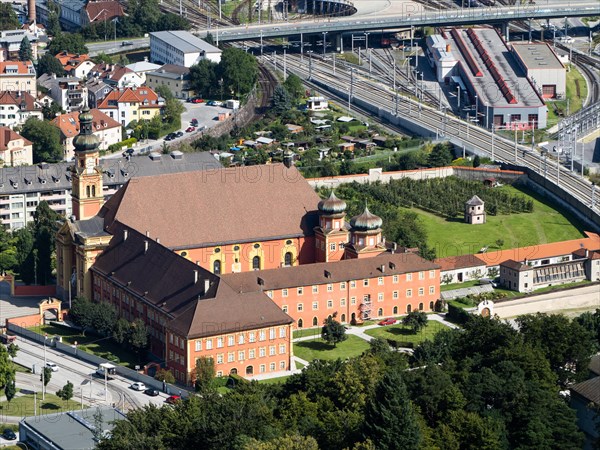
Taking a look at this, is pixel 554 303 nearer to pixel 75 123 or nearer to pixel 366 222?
pixel 366 222

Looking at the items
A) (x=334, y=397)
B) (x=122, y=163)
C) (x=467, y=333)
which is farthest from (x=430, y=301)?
(x=122, y=163)

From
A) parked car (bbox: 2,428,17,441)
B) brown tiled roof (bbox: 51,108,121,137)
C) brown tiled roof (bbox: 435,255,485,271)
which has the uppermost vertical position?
brown tiled roof (bbox: 51,108,121,137)

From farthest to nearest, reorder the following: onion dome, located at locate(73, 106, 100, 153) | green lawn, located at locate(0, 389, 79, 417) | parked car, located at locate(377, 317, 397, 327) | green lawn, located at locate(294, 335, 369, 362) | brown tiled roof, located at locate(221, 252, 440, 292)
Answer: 1. onion dome, located at locate(73, 106, 100, 153)
2. parked car, located at locate(377, 317, 397, 327)
3. brown tiled roof, located at locate(221, 252, 440, 292)
4. green lawn, located at locate(294, 335, 369, 362)
5. green lawn, located at locate(0, 389, 79, 417)

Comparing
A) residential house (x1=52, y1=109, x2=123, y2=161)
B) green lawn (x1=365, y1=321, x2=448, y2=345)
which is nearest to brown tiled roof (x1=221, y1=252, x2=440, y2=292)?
green lawn (x1=365, y1=321, x2=448, y2=345)

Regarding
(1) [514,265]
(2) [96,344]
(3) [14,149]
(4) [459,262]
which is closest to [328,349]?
(2) [96,344]

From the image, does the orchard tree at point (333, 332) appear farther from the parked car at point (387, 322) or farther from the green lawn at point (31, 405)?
the green lawn at point (31, 405)

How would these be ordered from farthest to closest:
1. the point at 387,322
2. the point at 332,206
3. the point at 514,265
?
the point at 514,265
the point at 332,206
the point at 387,322

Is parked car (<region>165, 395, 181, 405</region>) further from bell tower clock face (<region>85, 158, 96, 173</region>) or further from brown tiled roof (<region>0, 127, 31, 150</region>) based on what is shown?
brown tiled roof (<region>0, 127, 31, 150</region>)
